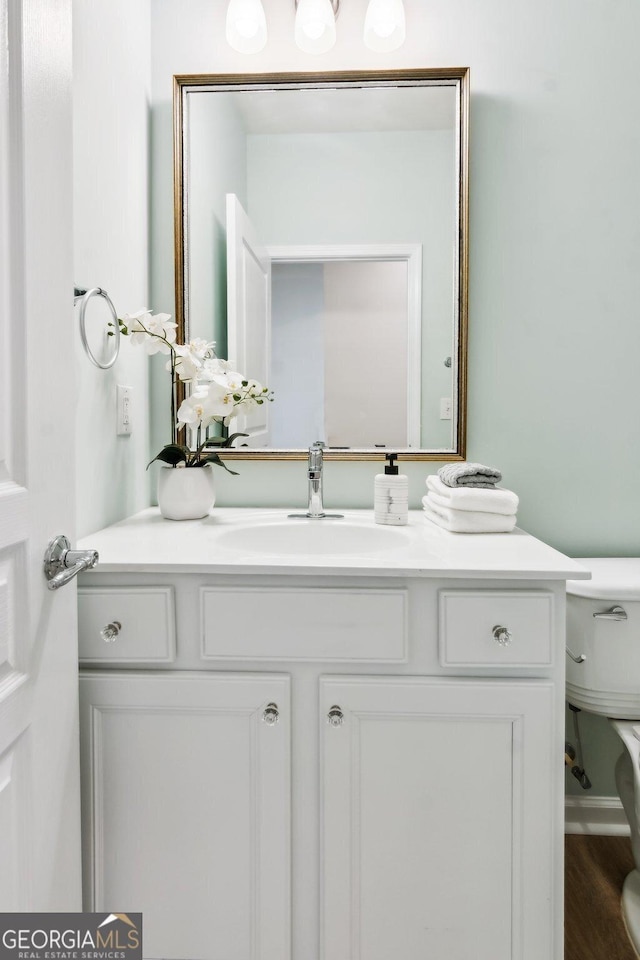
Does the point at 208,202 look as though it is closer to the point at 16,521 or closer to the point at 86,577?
the point at 86,577

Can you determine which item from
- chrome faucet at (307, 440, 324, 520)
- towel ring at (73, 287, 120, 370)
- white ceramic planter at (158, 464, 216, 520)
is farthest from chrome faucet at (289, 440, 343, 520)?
towel ring at (73, 287, 120, 370)

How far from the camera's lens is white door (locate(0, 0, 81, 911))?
70 cm

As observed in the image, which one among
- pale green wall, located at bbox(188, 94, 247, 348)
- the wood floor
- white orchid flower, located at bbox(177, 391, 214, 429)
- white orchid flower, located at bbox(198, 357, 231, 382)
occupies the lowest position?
the wood floor

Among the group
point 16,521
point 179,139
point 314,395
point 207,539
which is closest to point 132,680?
point 207,539

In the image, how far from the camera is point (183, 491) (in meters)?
1.35

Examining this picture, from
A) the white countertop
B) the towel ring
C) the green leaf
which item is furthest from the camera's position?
the green leaf

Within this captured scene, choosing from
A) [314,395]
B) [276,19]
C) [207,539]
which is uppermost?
[276,19]

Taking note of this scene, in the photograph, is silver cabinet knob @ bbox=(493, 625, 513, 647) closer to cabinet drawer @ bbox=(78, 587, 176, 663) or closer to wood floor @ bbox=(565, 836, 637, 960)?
cabinet drawer @ bbox=(78, 587, 176, 663)

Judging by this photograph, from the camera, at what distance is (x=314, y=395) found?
1541 millimetres

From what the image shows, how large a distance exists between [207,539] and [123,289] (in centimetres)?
64

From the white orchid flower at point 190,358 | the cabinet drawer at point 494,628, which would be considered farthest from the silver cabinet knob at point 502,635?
the white orchid flower at point 190,358

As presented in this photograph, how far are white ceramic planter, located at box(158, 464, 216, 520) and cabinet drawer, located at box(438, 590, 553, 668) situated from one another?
0.62 meters

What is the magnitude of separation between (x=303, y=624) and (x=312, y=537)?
0.39 m

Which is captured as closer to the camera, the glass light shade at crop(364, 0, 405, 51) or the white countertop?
the white countertop
